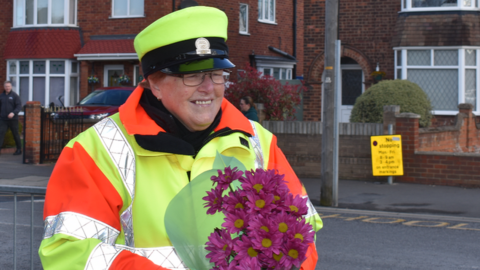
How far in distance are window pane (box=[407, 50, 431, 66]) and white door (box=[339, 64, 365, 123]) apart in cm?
221

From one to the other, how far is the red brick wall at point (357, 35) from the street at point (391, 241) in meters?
10.7

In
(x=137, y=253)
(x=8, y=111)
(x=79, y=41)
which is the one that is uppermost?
(x=79, y=41)

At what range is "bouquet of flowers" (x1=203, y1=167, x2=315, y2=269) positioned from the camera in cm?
164

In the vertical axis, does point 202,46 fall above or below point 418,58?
below

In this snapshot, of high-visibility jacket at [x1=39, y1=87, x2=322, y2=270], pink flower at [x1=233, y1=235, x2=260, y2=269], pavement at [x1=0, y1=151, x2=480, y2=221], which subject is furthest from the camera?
pavement at [x1=0, y1=151, x2=480, y2=221]

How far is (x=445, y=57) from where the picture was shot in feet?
62.0

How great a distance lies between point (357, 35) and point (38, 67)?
1298 cm

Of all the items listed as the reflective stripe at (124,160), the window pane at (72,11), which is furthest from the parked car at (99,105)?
the reflective stripe at (124,160)

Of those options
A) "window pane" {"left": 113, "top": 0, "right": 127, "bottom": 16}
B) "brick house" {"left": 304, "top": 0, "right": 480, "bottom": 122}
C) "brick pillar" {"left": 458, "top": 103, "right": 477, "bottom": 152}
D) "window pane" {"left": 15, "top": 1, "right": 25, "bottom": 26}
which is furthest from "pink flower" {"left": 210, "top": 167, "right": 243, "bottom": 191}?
"window pane" {"left": 15, "top": 1, "right": 25, "bottom": 26}

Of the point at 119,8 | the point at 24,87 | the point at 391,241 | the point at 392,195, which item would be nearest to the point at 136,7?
the point at 119,8

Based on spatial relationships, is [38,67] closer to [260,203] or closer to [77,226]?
[77,226]

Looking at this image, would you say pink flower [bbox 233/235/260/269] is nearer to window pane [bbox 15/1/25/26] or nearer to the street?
the street

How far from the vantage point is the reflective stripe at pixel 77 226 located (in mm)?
1918

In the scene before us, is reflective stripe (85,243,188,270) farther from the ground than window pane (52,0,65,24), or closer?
closer
